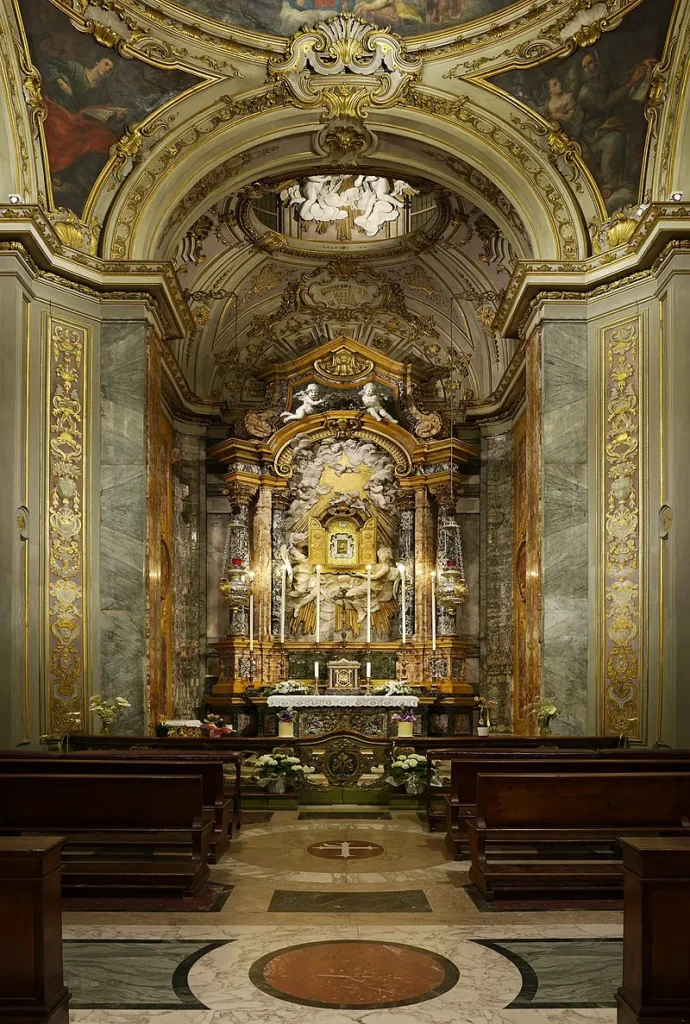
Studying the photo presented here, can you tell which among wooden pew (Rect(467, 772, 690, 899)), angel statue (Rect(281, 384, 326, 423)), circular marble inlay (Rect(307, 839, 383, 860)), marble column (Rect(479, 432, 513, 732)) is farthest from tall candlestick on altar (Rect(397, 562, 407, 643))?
wooden pew (Rect(467, 772, 690, 899))

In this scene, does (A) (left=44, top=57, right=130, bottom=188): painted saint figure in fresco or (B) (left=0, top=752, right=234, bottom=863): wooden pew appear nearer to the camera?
(B) (left=0, top=752, right=234, bottom=863): wooden pew

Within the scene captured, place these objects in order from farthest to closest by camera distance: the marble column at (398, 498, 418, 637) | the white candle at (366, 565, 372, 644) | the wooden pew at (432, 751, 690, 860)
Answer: the marble column at (398, 498, 418, 637)
the white candle at (366, 565, 372, 644)
the wooden pew at (432, 751, 690, 860)

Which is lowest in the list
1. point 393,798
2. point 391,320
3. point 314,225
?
point 393,798

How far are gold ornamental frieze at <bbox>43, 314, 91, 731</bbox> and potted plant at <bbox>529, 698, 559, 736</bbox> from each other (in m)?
5.83

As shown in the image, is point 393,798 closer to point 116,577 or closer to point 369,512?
point 116,577

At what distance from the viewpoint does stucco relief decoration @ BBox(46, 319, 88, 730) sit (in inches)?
484

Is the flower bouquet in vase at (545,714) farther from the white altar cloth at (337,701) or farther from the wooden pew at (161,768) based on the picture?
the wooden pew at (161,768)

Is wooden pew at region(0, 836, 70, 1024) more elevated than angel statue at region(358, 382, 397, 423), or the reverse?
angel statue at region(358, 382, 397, 423)

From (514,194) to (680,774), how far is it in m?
9.29

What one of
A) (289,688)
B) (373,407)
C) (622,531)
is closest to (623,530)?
(622,531)

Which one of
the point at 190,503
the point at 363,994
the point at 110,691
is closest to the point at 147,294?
the point at 110,691

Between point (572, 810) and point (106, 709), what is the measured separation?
668cm

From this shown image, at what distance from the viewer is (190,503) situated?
1991cm

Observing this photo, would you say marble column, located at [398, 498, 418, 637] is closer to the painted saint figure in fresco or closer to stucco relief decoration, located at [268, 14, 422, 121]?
stucco relief decoration, located at [268, 14, 422, 121]
